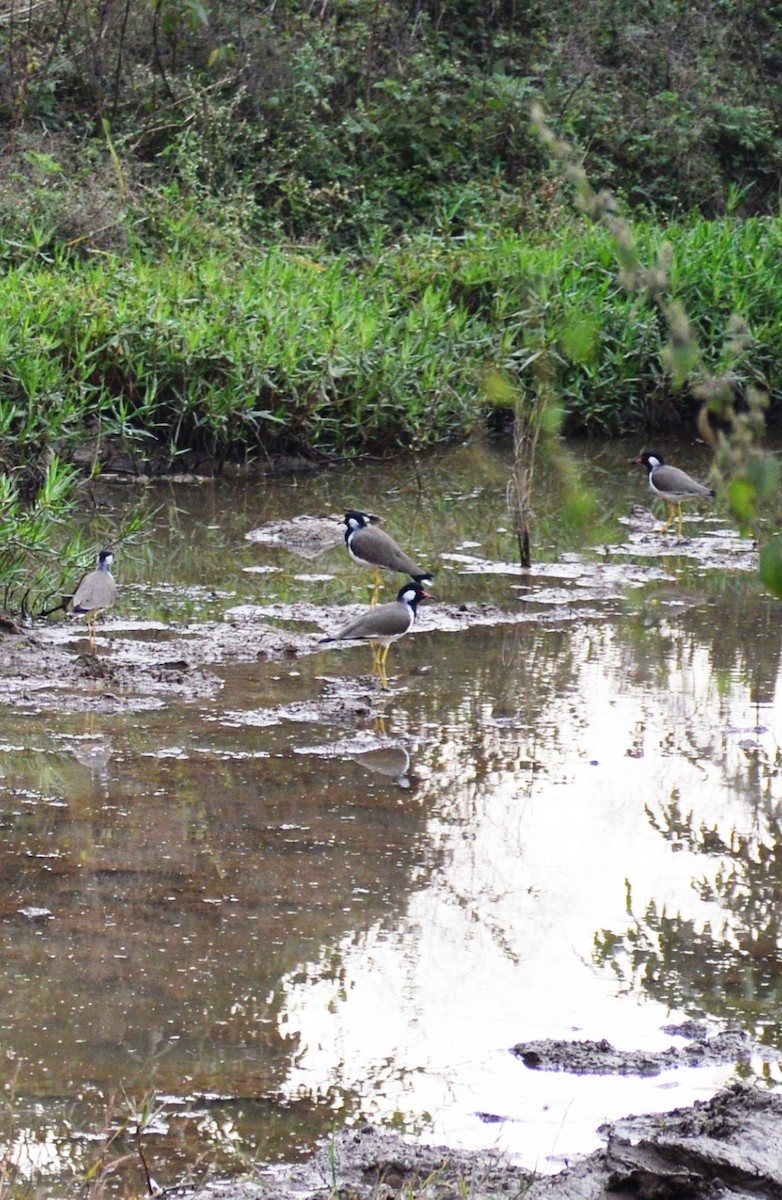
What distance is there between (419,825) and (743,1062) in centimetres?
182

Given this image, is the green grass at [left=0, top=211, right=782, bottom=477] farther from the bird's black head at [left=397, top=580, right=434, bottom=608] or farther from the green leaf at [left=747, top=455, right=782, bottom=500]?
the green leaf at [left=747, top=455, right=782, bottom=500]

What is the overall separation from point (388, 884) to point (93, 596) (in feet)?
9.50

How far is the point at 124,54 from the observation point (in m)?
17.8

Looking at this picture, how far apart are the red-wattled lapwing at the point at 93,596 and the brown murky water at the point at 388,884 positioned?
0.18 m

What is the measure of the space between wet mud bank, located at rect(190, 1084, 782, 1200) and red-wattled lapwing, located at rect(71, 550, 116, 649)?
4226mm

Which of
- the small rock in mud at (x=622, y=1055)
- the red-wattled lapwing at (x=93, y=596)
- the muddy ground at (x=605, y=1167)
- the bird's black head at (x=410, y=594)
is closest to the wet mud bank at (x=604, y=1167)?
the muddy ground at (x=605, y=1167)

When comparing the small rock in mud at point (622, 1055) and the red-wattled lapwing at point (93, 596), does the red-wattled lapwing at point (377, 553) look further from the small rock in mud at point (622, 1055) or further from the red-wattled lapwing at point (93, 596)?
the small rock in mud at point (622, 1055)

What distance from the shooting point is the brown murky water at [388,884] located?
387cm

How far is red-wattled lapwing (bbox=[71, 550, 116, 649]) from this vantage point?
7461mm

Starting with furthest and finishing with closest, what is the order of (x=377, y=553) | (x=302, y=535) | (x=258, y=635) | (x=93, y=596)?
1. (x=302, y=535)
2. (x=377, y=553)
3. (x=258, y=635)
4. (x=93, y=596)

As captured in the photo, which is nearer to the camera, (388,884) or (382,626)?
(388,884)

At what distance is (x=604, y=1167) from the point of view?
3.33m

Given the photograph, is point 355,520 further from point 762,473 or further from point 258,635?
point 762,473

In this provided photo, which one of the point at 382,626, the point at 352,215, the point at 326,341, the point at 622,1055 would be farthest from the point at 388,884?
the point at 352,215
